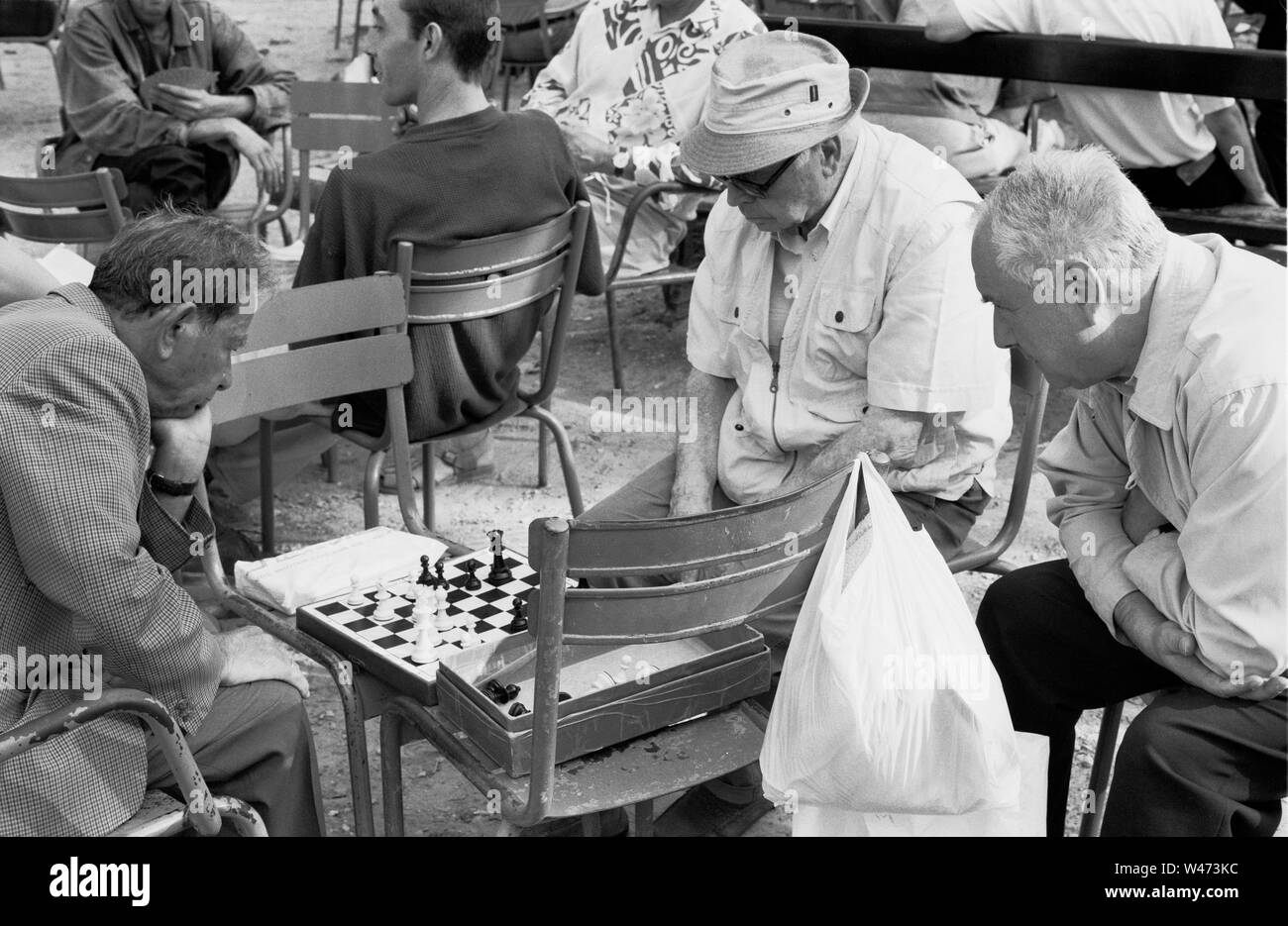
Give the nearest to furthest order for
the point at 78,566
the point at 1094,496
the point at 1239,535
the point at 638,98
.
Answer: the point at 78,566 < the point at 1239,535 < the point at 1094,496 < the point at 638,98

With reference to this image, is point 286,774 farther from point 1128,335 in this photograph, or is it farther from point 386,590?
point 1128,335

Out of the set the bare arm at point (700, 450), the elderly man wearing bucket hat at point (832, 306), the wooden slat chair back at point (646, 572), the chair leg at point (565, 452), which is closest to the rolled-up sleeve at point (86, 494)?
the wooden slat chair back at point (646, 572)

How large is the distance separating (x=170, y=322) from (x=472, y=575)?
0.80 metres

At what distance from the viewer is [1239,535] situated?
2154 mm

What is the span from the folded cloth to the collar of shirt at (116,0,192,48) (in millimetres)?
3426

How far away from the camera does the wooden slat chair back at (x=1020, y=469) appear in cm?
303

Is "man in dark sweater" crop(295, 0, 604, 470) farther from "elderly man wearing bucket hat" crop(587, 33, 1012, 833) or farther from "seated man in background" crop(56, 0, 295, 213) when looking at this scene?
"seated man in background" crop(56, 0, 295, 213)

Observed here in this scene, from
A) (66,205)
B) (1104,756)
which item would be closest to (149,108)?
(66,205)

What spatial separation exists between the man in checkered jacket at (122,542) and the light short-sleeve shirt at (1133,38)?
10.3 ft

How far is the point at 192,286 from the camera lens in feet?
7.23

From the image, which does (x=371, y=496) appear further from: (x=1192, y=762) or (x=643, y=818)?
(x=1192, y=762)

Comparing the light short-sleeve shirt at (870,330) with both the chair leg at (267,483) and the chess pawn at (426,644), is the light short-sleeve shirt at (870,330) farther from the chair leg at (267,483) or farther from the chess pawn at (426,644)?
the chair leg at (267,483)

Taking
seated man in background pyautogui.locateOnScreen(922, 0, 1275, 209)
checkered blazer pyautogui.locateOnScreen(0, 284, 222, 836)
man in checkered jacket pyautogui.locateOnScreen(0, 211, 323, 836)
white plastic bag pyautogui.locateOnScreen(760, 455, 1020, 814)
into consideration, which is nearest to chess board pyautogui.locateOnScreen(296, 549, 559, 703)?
man in checkered jacket pyautogui.locateOnScreen(0, 211, 323, 836)

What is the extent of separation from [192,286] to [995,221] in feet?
4.14
